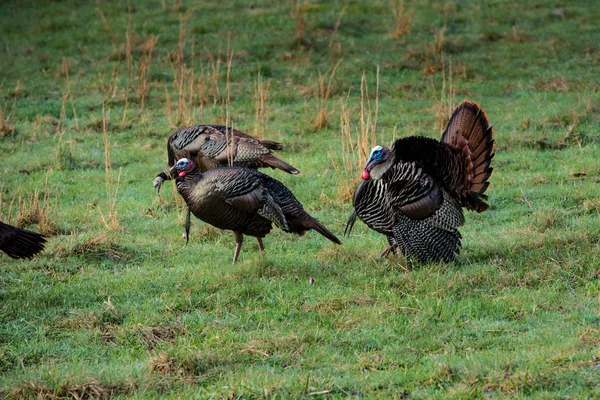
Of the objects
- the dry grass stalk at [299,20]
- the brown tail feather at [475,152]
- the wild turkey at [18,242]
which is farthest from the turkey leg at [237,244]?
the dry grass stalk at [299,20]

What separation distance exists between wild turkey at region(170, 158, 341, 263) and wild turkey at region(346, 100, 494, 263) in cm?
49

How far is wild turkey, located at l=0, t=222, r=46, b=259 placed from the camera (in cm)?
670

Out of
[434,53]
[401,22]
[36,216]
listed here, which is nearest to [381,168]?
[36,216]

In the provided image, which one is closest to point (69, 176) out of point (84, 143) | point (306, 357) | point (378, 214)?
point (84, 143)

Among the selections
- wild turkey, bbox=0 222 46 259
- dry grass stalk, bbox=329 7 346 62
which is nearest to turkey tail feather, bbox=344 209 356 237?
wild turkey, bbox=0 222 46 259

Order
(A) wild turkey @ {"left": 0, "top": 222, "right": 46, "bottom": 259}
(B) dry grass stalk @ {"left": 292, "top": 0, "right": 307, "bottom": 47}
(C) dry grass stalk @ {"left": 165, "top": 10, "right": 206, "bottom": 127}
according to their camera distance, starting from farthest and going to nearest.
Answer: (B) dry grass stalk @ {"left": 292, "top": 0, "right": 307, "bottom": 47} < (C) dry grass stalk @ {"left": 165, "top": 10, "right": 206, "bottom": 127} < (A) wild turkey @ {"left": 0, "top": 222, "right": 46, "bottom": 259}

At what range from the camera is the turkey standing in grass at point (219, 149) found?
874 cm

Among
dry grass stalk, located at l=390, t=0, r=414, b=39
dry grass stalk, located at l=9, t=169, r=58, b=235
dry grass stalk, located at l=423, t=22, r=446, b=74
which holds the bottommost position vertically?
dry grass stalk, located at l=9, t=169, r=58, b=235

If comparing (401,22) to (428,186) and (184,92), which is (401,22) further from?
(428,186)

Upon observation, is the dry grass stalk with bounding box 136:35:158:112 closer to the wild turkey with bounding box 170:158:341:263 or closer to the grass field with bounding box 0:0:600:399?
the grass field with bounding box 0:0:600:399

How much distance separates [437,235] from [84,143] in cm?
582

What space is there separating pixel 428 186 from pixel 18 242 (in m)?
3.17

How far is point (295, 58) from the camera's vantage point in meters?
14.3

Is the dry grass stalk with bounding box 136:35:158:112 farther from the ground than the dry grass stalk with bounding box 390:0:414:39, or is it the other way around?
the dry grass stalk with bounding box 390:0:414:39
